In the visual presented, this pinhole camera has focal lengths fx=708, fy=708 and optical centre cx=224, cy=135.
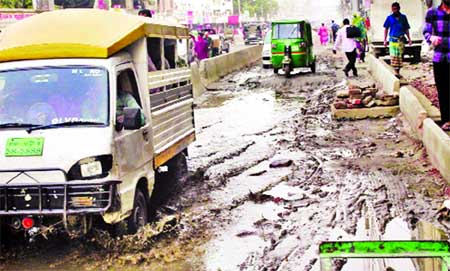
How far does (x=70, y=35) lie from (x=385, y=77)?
41.9 ft

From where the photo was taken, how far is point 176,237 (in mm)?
7324

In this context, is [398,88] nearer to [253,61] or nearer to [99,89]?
[99,89]

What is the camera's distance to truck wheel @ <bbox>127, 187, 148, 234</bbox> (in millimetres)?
7066

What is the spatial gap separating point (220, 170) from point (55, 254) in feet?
14.0

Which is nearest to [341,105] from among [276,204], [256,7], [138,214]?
[276,204]

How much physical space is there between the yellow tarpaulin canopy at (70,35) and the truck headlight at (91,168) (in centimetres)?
119

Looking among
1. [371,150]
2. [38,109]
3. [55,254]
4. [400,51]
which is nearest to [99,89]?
[38,109]

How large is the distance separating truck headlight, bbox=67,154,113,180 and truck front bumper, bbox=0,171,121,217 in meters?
0.07

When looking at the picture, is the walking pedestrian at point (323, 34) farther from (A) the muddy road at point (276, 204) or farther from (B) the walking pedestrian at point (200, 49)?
(A) the muddy road at point (276, 204)

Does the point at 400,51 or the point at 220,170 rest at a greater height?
the point at 400,51

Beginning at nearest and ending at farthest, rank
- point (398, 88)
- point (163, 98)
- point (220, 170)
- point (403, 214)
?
point (403, 214) < point (163, 98) < point (220, 170) < point (398, 88)

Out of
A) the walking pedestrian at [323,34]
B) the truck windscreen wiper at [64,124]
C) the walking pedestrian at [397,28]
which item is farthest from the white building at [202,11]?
the truck windscreen wiper at [64,124]

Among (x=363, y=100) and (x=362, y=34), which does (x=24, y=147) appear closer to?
(x=363, y=100)

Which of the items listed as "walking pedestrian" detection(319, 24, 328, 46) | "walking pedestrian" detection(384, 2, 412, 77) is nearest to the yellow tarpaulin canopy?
"walking pedestrian" detection(384, 2, 412, 77)
